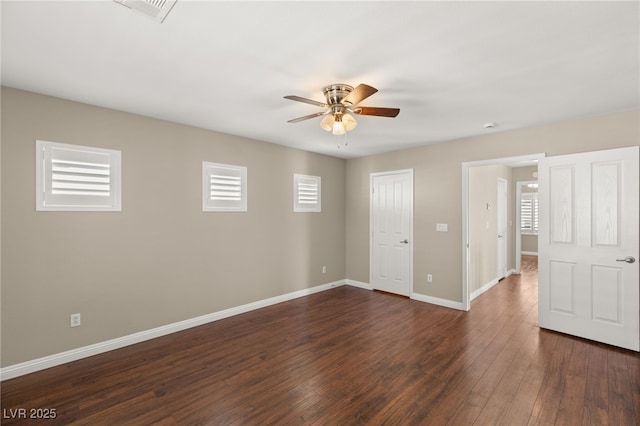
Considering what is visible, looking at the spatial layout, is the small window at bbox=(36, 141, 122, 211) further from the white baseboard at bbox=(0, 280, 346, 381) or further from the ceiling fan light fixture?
the ceiling fan light fixture

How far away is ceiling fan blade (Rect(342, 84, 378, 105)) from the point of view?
7.34 ft

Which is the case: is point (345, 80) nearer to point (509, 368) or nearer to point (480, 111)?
Answer: point (480, 111)

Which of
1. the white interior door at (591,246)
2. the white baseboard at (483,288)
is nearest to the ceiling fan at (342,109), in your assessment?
the white interior door at (591,246)

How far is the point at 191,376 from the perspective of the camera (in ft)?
8.73

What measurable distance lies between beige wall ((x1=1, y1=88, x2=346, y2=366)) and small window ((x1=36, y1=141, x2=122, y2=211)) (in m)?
0.07

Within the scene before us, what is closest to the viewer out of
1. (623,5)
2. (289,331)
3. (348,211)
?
(623,5)

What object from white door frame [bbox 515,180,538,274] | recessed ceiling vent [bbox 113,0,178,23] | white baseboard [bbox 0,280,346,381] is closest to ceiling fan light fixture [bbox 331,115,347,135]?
recessed ceiling vent [bbox 113,0,178,23]

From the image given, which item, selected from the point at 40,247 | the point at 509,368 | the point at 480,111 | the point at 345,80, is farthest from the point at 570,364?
the point at 40,247

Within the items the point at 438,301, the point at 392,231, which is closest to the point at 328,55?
the point at 392,231

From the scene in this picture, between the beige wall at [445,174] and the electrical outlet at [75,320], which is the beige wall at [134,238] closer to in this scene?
the electrical outlet at [75,320]

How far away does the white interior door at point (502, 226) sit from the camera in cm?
620

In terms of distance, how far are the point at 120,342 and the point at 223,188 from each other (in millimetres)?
2156

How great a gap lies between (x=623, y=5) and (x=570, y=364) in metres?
2.98

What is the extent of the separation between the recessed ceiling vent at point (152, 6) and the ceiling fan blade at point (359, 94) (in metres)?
1.31
